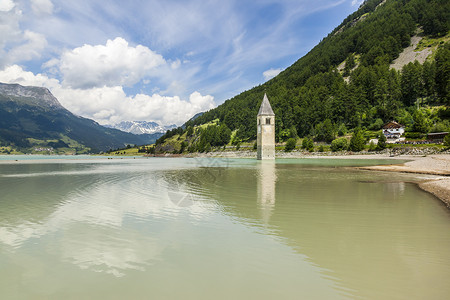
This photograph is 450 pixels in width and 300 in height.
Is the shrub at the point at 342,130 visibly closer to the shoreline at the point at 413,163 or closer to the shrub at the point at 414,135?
the shoreline at the point at 413,163

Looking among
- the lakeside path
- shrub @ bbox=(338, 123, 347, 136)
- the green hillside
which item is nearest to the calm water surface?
the lakeside path

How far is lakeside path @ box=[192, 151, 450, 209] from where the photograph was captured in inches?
808

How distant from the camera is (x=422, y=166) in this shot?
41125 mm

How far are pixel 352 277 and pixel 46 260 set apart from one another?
9.29m

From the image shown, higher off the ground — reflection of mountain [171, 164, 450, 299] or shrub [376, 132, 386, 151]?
shrub [376, 132, 386, 151]

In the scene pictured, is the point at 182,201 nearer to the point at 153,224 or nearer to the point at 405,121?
the point at 153,224

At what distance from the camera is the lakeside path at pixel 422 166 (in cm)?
2053

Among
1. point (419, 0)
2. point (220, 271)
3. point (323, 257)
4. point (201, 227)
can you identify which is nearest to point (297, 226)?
point (323, 257)

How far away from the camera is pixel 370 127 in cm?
10081

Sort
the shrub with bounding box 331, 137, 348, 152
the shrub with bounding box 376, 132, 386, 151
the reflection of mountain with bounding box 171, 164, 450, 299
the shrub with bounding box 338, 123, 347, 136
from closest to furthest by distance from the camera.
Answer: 1. the reflection of mountain with bounding box 171, 164, 450, 299
2. the shrub with bounding box 376, 132, 386, 151
3. the shrub with bounding box 331, 137, 348, 152
4. the shrub with bounding box 338, 123, 347, 136

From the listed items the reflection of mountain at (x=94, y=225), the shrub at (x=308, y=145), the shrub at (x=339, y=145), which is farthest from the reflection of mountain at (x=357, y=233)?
the shrub at (x=308, y=145)

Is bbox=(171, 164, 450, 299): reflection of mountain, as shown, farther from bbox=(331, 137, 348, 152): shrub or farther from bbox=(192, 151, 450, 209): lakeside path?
bbox=(331, 137, 348, 152): shrub

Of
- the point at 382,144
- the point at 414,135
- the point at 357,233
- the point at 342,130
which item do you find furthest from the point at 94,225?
the point at 342,130

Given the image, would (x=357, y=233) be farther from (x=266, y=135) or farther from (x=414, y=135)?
(x=266, y=135)
